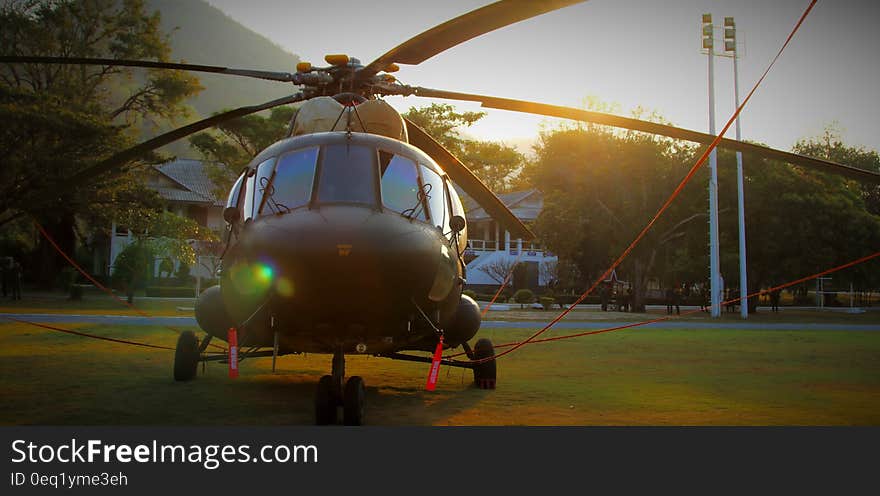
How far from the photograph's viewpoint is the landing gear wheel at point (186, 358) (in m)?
8.79

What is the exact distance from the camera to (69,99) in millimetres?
35656

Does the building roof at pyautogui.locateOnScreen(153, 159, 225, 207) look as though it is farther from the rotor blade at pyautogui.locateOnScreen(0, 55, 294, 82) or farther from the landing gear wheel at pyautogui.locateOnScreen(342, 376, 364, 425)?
the landing gear wheel at pyautogui.locateOnScreen(342, 376, 364, 425)

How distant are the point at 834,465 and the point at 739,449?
66 cm

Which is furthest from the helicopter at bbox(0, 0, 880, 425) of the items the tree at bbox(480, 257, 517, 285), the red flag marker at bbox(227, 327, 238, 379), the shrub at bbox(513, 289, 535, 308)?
the tree at bbox(480, 257, 517, 285)

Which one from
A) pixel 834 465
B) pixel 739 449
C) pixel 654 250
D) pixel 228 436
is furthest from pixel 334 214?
pixel 654 250

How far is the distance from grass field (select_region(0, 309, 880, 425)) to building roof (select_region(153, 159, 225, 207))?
37.3 meters

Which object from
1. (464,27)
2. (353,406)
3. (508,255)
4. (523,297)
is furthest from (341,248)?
(508,255)

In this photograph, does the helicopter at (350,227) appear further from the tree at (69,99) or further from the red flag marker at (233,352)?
the tree at (69,99)

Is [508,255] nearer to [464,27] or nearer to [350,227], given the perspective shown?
[464,27]

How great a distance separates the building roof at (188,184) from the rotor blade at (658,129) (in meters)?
41.6

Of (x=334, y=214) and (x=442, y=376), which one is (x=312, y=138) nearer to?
(x=334, y=214)

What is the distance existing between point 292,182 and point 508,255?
49870 mm

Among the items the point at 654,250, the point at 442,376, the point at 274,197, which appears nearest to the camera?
the point at 274,197

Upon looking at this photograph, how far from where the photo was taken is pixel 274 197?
609 centimetres
